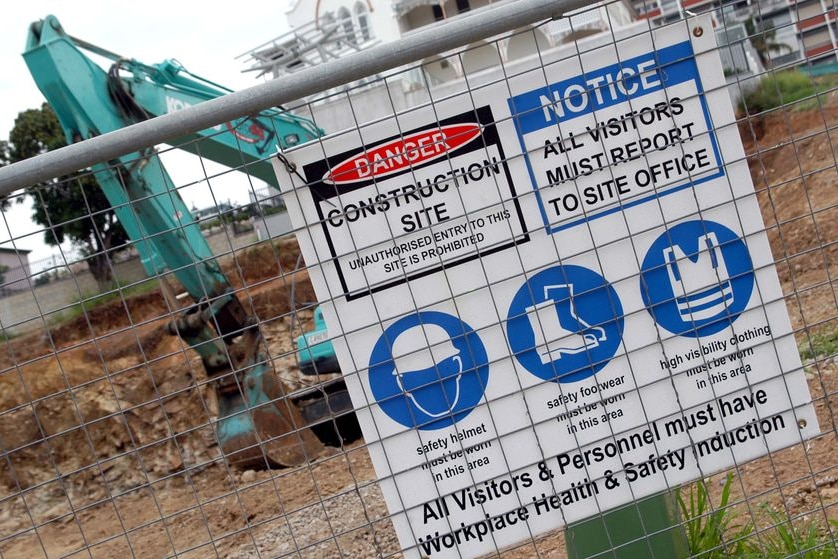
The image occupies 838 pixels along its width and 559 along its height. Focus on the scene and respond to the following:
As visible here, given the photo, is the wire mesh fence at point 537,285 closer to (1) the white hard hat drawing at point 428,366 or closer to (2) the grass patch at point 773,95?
(1) the white hard hat drawing at point 428,366

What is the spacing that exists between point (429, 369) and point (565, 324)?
397 mm

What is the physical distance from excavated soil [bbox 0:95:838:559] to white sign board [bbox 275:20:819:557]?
19.9 inches

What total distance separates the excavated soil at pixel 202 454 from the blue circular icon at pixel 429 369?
107cm

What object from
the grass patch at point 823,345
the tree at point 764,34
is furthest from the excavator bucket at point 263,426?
the tree at point 764,34

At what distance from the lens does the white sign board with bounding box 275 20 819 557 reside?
2.47 m

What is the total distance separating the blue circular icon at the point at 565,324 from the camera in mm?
2504

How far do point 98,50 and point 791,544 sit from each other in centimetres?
845

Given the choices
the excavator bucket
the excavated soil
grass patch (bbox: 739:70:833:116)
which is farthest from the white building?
grass patch (bbox: 739:70:833:116)

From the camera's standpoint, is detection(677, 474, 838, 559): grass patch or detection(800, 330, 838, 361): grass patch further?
detection(800, 330, 838, 361): grass patch

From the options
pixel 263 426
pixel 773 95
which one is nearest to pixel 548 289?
pixel 773 95

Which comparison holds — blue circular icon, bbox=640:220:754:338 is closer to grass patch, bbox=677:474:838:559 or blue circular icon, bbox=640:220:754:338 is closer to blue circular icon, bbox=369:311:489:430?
blue circular icon, bbox=369:311:489:430

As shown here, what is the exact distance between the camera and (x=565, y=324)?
8.27ft

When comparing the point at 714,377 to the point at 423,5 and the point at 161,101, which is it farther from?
the point at 423,5

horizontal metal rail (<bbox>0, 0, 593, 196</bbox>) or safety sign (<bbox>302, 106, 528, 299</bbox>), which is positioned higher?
horizontal metal rail (<bbox>0, 0, 593, 196</bbox>)
